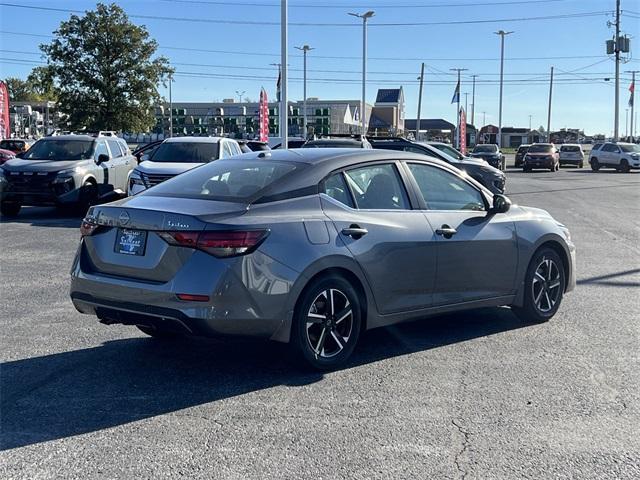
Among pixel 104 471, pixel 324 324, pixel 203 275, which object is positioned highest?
pixel 203 275

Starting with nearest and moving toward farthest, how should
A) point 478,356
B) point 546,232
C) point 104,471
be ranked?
point 104,471
point 478,356
point 546,232

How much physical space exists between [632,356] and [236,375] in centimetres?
319

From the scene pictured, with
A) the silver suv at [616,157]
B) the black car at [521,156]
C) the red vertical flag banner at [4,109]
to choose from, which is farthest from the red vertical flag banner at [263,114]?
the silver suv at [616,157]

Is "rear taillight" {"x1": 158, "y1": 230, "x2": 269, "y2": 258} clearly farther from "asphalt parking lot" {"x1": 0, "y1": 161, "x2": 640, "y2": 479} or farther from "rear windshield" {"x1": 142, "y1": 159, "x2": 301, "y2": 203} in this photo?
"asphalt parking lot" {"x1": 0, "y1": 161, "x2": 640, "y2": 479}

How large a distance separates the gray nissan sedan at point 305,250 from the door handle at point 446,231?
16 millimetres

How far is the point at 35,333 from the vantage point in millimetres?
6605

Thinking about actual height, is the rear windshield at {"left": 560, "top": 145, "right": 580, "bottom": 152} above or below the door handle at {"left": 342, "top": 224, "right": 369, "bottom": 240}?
above

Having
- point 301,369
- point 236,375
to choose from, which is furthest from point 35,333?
point 301,369

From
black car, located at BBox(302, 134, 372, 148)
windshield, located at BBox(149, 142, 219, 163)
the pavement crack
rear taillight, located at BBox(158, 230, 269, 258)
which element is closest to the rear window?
black car, located at BBox(302, 134, 372, 148)

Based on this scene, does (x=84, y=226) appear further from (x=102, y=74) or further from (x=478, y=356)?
(x=102, y=74)

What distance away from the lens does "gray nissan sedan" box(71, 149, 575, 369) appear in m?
5.03

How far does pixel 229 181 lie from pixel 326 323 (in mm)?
1318

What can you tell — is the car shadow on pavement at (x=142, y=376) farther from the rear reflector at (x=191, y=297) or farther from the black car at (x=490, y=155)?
the black car at (x=490, y=155)

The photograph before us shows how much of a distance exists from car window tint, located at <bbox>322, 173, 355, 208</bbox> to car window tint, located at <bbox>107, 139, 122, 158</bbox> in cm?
1330
